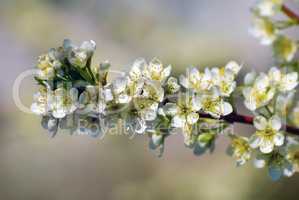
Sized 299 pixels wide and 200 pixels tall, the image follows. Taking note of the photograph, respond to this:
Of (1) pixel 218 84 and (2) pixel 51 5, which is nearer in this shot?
(1) pixel 218 84

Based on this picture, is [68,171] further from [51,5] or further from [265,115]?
[265,115]

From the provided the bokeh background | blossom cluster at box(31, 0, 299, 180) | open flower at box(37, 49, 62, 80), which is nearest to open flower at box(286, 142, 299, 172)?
Answer: blossom cluster at box(31, 0, 299, 180)

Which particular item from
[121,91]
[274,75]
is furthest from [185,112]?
[274,75]

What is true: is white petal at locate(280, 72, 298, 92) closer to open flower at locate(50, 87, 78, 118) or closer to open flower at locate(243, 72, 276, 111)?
open flower at locate(243, 72, 276, 111)

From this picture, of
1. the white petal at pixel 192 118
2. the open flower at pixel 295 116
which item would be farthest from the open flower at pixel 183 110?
the open flower at pixel 295 116

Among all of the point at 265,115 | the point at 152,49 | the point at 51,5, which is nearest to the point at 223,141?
the point at 152,49
